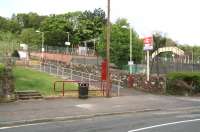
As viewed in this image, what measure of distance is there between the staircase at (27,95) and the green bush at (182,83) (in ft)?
47.2

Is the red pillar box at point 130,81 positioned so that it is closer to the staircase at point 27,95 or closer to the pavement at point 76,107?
the pavement at point 76,107

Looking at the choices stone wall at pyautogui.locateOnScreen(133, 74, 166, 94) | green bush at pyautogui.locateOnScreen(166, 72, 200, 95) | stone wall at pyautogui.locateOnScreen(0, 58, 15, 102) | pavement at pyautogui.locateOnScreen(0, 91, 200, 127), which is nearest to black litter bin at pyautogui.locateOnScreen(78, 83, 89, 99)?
pavement at pyautogui.locateOnScreen(0, 91, 200, 127)

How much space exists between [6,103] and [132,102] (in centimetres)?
889

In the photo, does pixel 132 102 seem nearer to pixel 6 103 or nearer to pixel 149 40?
pixel 6 103

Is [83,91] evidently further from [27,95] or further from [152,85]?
[152,85]

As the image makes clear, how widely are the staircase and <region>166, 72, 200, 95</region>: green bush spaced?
1438cm

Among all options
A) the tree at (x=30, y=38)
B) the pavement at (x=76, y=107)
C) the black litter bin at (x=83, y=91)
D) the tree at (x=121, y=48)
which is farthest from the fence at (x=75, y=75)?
the tree at (x=30, y=38)

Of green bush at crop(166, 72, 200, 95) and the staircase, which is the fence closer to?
green bush at crop(166, 72, 200, 95)

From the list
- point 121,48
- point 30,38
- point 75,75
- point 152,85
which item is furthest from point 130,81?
point 30,38

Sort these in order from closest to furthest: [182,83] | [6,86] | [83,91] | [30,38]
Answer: [6,86] < [83,91] < [182,83] < [30,38]

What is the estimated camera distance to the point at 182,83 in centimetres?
3941

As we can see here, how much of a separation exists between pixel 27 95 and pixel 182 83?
51.9 feet

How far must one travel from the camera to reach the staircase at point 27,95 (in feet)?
93.0

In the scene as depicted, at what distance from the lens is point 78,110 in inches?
986
